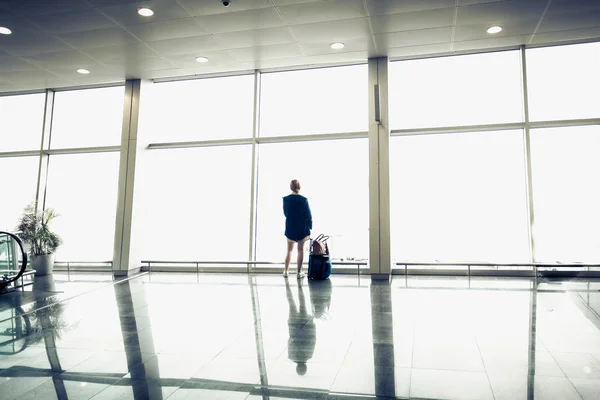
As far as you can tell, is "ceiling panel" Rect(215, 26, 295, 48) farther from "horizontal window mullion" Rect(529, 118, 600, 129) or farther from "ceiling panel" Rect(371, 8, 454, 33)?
"horizontal window mullion" Rect(529, 118, 600, 129)

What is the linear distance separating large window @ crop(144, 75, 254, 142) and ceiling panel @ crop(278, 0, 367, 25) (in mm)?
2461

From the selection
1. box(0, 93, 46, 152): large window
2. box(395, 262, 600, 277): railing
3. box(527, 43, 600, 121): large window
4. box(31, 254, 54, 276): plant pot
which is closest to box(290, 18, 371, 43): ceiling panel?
box(527, 43, 600, 121): large window

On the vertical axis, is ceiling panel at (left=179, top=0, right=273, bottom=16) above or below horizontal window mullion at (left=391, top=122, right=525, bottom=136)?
above

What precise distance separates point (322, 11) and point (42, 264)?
6332 mm

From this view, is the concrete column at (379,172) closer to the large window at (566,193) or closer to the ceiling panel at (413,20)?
the ceiling panel at (413,20)

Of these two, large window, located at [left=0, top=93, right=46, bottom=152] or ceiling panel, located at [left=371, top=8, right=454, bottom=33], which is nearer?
ceiling panel, located at [left=371, top=8, right=454, bottom=33]

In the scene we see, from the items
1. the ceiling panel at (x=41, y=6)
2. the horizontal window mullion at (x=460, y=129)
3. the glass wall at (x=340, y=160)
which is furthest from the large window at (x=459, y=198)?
the ceiling panel at (x=41, y=6)

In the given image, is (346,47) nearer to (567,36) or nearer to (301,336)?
(567,36)

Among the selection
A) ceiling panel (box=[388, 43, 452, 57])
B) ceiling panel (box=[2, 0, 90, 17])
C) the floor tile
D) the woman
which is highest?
ceiling panel (box=[388, 43, 452, 57])

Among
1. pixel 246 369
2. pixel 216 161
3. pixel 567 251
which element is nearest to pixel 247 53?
pixel 216 161

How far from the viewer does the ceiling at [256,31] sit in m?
5.16

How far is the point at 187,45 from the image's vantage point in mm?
6383

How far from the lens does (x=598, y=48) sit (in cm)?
649

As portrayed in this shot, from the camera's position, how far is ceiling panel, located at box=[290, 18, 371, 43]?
18.6 ft
